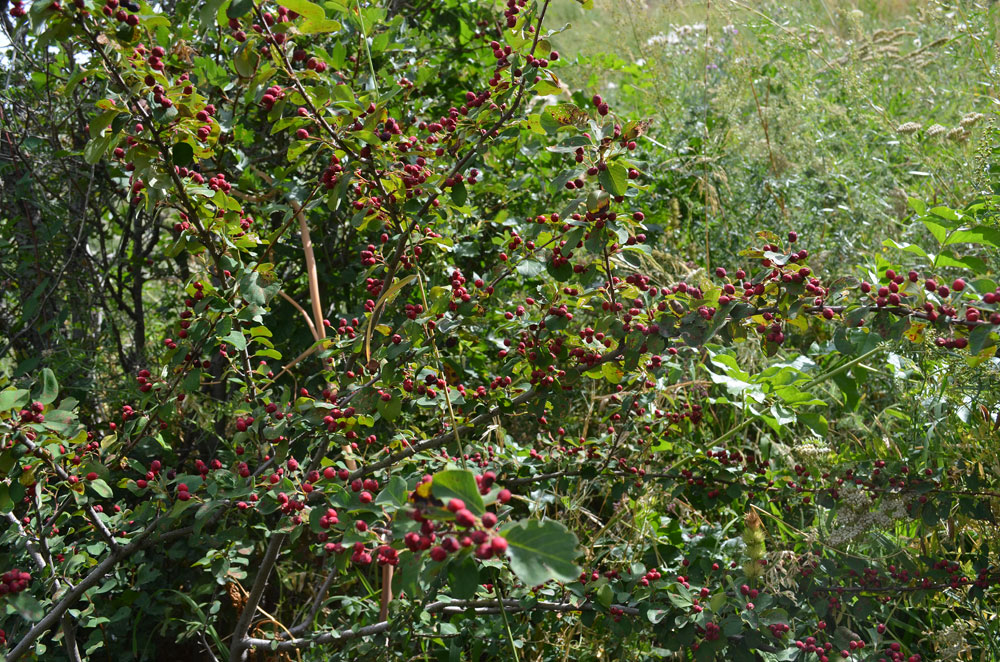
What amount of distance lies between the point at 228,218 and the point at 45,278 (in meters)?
1.09

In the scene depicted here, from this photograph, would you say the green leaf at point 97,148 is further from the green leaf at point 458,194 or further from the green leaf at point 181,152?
the green leaf at point 458,194

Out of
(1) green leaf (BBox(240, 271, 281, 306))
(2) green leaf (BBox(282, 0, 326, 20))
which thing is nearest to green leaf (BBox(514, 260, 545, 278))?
(1) green leaf (BBox(240, 271, 281, 306))

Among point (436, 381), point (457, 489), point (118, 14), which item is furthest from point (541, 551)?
point (118, 14)

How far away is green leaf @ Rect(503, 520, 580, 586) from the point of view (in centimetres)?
85

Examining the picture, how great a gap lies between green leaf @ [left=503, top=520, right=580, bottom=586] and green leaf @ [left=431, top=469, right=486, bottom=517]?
0.16 ft

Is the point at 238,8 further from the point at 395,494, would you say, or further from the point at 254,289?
the point at 395,494

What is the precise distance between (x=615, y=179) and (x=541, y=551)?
72 cm

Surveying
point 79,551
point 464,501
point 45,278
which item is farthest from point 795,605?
point 45,278

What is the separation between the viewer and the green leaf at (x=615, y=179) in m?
1.36

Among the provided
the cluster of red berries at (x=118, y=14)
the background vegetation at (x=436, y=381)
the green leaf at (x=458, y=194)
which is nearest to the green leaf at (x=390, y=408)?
the background vegetation at (x=436, y=381)

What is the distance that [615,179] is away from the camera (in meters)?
1.36

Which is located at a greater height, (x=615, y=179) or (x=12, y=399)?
(x=615, y=179)

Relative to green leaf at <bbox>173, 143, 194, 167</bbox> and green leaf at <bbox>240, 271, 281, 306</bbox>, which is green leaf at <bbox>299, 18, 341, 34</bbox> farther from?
green leaf at <bbox>240, 271, 281, 306</bbox>

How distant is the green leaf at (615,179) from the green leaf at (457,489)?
0.66 metres
